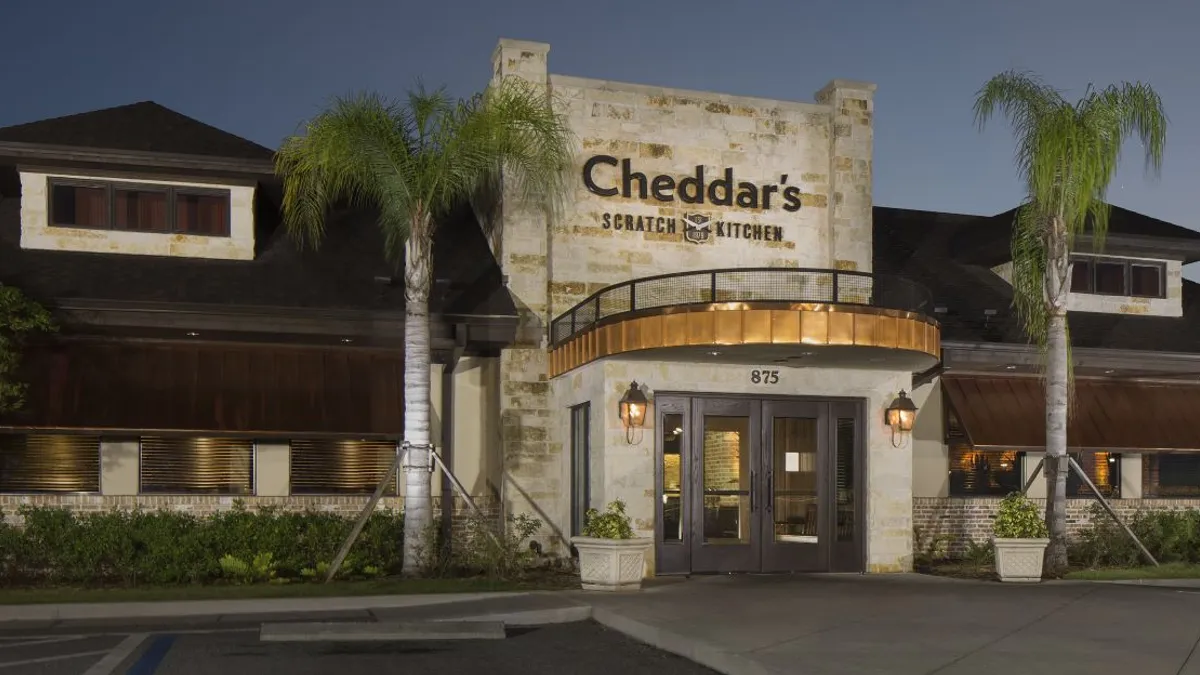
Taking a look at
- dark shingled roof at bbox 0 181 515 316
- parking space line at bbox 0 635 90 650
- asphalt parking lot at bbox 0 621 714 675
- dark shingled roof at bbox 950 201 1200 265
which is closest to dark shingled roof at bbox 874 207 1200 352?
dark shingled roof at bbox 950 201 1200 265

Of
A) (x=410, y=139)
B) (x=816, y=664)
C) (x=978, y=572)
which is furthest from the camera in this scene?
(x=978, y=572)

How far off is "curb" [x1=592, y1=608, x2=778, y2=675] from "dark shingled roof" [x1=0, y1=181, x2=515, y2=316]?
7.38 m

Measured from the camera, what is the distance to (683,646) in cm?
1280

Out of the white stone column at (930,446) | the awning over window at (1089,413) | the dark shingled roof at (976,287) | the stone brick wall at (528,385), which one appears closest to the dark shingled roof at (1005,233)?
the dark shingled roof at (976,287)

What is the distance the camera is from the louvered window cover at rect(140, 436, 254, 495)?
21609mm

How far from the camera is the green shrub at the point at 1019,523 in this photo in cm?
1952

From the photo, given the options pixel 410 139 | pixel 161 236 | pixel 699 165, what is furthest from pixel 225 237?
pixel 699 165

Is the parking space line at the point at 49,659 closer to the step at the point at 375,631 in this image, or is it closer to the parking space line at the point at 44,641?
the parking space line at the point at 44,641

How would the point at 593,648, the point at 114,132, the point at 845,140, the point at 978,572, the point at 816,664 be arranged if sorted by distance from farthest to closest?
the point at 845,140, the point at 114,132, the point at 978,572, the point at 593,648, the point at 816,664

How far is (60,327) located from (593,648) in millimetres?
11132

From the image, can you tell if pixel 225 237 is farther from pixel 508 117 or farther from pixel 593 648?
pixel 593 648

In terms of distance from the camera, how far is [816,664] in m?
11.3

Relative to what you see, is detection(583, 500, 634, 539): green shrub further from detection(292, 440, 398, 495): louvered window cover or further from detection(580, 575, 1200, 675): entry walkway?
detection(292, 440, 398, 495): louvered window cover

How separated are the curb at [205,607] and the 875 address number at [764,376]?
230 inches
